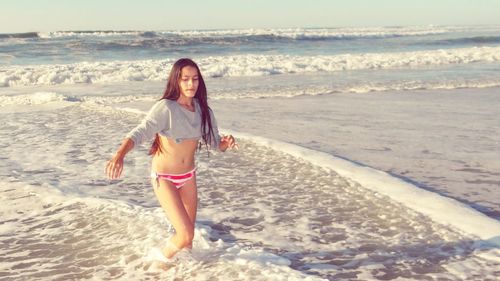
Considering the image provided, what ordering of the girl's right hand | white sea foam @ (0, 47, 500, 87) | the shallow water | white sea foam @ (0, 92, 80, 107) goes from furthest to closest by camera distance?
1. white sea foam @ (0, 47, 500, 87)
2. white sea foam @ (0, 92, 80, 107)
3. the shallow water
4. the girl's right hand

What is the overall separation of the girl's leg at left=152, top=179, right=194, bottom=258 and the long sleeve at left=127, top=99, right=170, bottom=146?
1.12ft

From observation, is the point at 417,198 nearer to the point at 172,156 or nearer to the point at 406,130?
the point at 172,156

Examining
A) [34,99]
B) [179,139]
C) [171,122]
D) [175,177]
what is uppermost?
[171,122]

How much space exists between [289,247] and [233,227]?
647 mm

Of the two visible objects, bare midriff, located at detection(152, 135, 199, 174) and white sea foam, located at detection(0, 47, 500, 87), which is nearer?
bare midriff, located at detection(152, 135, 199, 174)

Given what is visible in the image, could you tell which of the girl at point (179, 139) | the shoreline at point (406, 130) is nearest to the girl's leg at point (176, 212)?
the girl at point (179, 139)

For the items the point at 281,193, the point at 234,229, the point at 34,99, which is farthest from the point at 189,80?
the point at 34,99

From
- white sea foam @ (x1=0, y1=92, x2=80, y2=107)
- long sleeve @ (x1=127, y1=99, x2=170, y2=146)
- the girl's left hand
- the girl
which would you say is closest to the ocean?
white sea foam @ (x1=0, y1=92, x2=80, y2=107)

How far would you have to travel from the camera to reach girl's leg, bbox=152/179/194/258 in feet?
12.0

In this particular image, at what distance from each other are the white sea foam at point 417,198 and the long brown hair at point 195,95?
2.08 m

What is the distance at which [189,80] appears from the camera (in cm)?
362


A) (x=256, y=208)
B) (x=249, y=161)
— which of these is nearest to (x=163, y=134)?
(x=256, y=208)

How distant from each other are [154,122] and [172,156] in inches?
10.5

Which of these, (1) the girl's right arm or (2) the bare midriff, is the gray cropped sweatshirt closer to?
(2) the bare midriff
